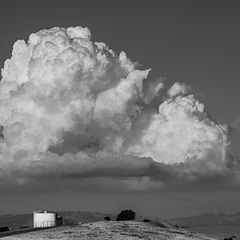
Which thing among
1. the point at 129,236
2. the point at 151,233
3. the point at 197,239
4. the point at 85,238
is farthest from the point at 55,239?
the point at 197,239

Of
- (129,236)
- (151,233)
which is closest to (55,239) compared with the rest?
(129,236)

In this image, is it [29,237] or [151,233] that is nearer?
[29,237]

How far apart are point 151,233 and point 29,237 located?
1469 inches

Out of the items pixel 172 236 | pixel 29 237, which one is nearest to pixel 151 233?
pixel 172 236

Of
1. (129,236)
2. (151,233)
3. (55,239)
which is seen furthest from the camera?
(151,233)

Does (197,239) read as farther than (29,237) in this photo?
Yes

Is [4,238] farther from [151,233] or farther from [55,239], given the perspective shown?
[151,233]

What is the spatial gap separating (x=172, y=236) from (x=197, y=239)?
35.8ft

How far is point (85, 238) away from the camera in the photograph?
529 feet

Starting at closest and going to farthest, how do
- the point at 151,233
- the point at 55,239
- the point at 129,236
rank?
the point at 55,239, the point at 129,236, the point at 151,233

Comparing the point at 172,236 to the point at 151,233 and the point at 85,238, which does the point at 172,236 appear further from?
the point at 85,238

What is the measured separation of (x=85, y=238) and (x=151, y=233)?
29047 millimetres

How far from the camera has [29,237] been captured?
164375 millimetres

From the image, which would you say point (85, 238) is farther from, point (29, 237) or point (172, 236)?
point (172, 236)
